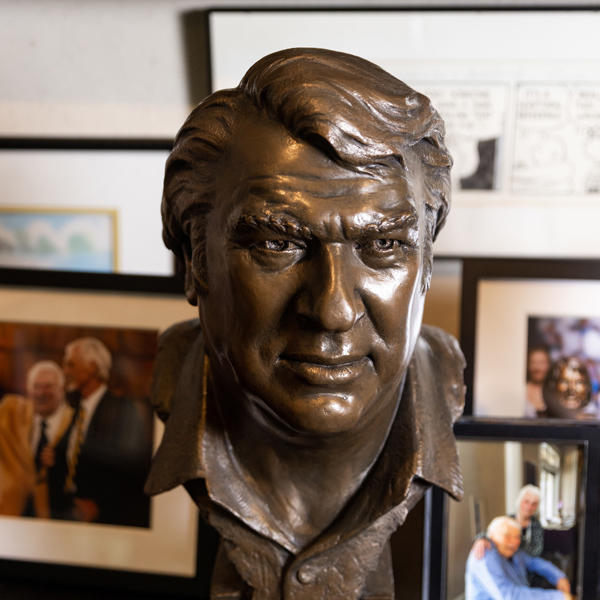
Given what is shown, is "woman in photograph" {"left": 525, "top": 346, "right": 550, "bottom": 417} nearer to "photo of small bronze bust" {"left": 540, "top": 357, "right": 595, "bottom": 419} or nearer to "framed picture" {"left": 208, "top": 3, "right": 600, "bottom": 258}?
"photo of small bronze bust" {"left": 540, "top": 357, "right": 595, "bottom": 419}

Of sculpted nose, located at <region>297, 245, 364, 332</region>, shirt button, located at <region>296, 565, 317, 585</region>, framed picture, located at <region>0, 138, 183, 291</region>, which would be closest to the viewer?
sculpted nose, located at <region>297, 245, 364, 332</region>

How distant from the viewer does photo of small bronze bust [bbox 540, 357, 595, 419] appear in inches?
62.3

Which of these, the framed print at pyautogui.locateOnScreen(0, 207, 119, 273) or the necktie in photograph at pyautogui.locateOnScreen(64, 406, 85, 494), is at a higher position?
the framed print at pyautogui.locateOnScreen(0, 207, 119, 273)

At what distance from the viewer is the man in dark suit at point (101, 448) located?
166 centimetres

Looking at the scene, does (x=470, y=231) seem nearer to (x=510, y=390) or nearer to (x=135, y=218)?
(x=510, y=390)

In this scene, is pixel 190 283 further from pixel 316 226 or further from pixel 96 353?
pixel 96 353

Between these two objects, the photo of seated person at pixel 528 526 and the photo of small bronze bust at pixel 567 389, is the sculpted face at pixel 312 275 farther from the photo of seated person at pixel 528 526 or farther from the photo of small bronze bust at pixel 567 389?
the photo of small bronze bust at pixel 567 389

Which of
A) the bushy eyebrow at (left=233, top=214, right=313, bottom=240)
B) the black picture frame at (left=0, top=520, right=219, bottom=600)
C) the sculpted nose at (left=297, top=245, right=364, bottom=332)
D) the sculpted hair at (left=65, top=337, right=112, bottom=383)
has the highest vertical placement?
the bushy eyebrow at (left=233, top=214, right=313, bottom=240)

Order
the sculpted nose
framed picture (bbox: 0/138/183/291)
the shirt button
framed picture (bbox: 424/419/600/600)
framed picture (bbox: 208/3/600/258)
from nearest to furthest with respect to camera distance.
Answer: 1. the sculpted nose
2. the shirt button
3. framed picture (bbox: 424/419/600/600)
4. framed picture (bbox: 208/3/600/258)
5. framed picture (bbox: 0/138/183/291)

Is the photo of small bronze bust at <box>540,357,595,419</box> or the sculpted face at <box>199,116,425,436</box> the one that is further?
the photo of small bronze bust at <box>540,357,595,419</box>

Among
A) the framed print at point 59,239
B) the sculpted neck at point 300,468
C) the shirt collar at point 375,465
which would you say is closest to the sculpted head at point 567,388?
the shirt collar at point 375,465

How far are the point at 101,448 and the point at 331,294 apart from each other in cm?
102

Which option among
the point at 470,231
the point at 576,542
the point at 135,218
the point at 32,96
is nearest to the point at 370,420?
the point at 576,542

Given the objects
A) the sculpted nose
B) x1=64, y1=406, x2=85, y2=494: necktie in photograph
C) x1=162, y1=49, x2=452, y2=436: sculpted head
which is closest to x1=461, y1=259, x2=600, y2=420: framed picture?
x1=162, y1=49, x2=452, y2=436: sculpted head
